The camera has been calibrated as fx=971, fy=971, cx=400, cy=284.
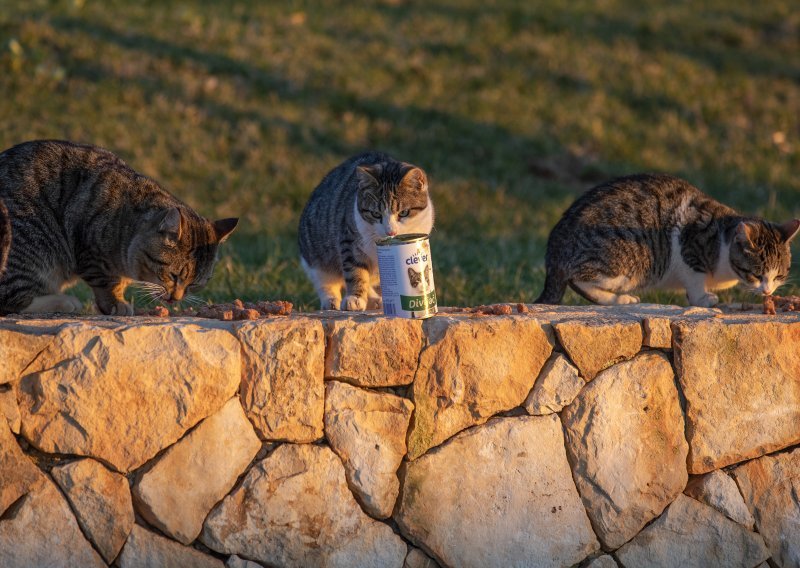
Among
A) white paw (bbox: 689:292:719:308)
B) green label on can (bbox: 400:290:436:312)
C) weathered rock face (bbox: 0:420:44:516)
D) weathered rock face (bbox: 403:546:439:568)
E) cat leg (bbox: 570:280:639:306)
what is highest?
green label on can (bbox: 400:290:436:312)

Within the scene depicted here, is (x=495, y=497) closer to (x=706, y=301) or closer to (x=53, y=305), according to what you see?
(x=706, y=301)

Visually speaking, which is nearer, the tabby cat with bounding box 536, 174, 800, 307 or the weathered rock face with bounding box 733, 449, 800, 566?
the weathered rock face with bounding box 733, 449, 800, 566

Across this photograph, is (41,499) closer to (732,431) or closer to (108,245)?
(108,245)

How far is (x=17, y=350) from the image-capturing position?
3.93 m

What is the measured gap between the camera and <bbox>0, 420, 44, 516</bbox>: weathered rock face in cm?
390

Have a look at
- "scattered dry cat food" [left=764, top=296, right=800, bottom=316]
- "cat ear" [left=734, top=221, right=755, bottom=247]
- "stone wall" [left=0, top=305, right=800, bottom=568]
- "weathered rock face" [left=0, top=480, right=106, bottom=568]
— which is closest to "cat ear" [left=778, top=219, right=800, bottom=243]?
"cat ear" [left=734, top=221, right=755, bottom=247]

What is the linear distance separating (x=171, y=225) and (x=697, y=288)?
312 centimetres

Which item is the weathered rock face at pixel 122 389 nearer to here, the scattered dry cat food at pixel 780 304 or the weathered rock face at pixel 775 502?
the weathered rock face at pixel 775 502

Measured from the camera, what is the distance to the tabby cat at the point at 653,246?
18.6ft

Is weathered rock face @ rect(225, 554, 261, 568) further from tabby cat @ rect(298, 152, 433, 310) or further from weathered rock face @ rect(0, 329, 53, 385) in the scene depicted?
tabby cat @ rect(298, 152, 433, 310)

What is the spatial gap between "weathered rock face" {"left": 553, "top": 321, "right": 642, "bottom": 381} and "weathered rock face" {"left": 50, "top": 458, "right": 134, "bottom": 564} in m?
2.04

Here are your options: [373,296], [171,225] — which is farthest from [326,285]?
[171,225]

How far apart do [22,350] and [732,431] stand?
321 centimetres


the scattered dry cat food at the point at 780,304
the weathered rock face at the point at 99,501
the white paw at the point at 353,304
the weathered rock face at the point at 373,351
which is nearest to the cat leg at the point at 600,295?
the scattered dry cat food at the point at 780,304
